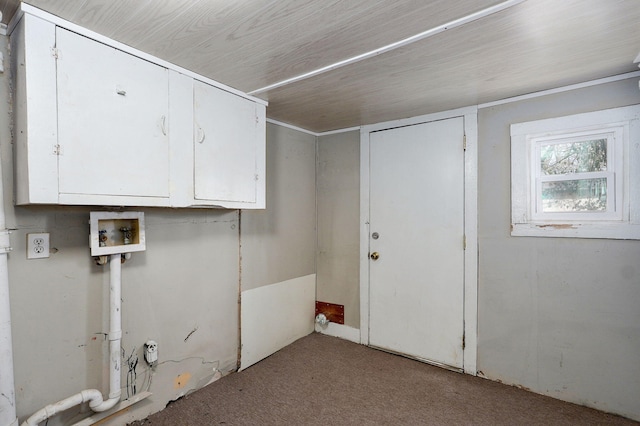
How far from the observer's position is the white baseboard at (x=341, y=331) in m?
3.08

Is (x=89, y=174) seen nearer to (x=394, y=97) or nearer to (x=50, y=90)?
(x=50, y=90)

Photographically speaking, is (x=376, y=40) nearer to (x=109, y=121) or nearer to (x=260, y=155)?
(x=260, y=155)

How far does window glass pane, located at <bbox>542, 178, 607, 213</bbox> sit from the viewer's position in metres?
2.03

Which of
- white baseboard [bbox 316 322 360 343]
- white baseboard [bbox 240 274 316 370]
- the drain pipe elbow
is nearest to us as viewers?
the drain pipe elbow

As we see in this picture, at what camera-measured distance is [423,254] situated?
271 centimetres

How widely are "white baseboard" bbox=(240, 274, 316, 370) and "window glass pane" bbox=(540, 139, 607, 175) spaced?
7.32ft

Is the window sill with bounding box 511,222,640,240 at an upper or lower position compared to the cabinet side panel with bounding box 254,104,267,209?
lower

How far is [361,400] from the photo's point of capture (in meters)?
2.15

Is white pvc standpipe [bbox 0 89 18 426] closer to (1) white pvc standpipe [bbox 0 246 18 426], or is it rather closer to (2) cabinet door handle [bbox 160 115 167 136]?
(1) white pvc standpipe [bbox 0 246 18 426]

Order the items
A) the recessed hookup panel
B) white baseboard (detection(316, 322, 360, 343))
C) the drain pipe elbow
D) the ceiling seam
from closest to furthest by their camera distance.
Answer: the ceiling seam → the drain pipe elbow → the recessed hookup panel → white baseboard (detection(316, 322, 360, 343))

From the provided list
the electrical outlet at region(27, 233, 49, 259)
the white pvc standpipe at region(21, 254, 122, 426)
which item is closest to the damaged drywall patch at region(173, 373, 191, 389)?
the white pvc standpipe at region(21, 254, 122, 426)

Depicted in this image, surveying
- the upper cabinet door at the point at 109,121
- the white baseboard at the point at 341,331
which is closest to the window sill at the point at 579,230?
the white baseboard at the point at 341,331

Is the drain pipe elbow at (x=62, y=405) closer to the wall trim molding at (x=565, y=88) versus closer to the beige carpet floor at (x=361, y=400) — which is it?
the beige carpet floor at (x=361, y=400)

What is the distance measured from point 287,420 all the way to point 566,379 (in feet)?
6.07
